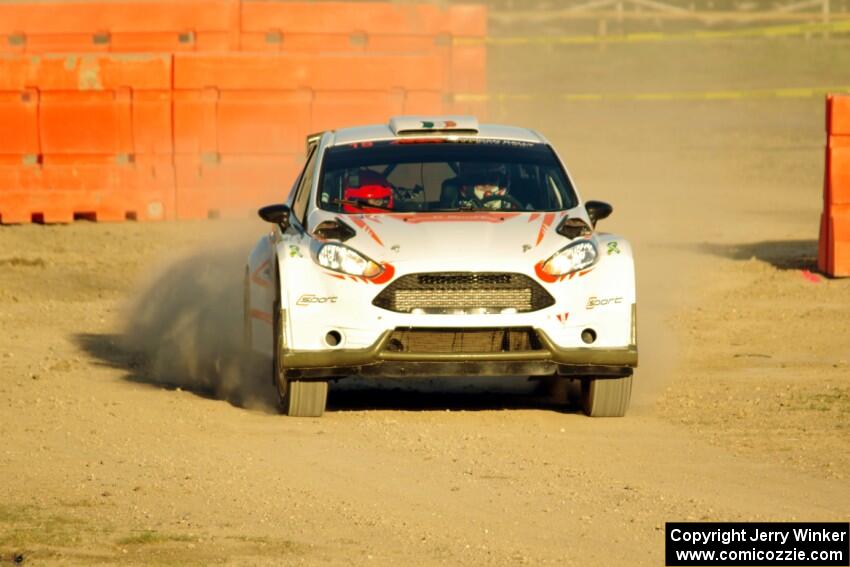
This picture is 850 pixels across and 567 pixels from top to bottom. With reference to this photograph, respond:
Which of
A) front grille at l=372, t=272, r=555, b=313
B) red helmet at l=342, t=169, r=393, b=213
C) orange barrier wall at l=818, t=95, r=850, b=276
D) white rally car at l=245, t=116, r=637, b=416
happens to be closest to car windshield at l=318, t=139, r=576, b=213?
red helmet at l=342, t=169, r=393, b=213

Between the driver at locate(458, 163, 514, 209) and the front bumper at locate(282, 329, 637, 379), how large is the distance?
3.97 feet

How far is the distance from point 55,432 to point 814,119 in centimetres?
2603

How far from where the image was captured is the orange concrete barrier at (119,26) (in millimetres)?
24984

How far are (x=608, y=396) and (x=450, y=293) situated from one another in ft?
3.60

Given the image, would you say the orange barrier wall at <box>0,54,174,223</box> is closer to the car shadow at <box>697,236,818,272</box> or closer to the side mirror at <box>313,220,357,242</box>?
the car shadow at <box>697,236,818,272</box>

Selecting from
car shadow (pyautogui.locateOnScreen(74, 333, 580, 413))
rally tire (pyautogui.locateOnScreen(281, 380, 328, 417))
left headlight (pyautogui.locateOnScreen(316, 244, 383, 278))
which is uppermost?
left headlight (pyautogui.locateOnScreen(316, 244, 383, 278))

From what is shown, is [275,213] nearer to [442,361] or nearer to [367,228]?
[367,228]

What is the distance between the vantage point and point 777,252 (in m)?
18.7

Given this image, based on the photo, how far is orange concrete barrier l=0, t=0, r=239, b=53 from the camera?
25.0 m

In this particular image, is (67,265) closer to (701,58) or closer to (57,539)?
(57,539)

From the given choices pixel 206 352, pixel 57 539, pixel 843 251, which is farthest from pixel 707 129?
pixel 57 539

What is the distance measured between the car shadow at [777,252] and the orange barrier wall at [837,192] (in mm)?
686

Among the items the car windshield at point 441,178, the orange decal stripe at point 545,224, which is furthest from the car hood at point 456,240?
the car windshield at point 441,178

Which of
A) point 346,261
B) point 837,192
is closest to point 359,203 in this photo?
point 346,261
